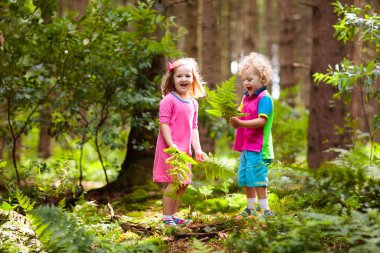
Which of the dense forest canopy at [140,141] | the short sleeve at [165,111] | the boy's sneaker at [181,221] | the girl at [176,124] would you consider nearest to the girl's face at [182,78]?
the girl at [176,124]

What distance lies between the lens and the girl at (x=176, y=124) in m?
5.08

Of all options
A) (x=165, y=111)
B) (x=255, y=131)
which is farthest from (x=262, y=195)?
(x=165, y=111)

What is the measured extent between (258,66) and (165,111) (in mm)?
1104

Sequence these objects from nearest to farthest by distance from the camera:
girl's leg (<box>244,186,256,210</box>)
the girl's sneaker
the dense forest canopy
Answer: the dense forest canopy → the girl's sneaker → girl's leg (<box>244,186,256,210</box>)

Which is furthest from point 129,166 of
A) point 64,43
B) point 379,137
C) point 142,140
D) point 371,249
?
point 379,137

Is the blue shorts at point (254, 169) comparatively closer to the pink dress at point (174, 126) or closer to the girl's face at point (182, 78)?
the pink dress at point (174, 126)

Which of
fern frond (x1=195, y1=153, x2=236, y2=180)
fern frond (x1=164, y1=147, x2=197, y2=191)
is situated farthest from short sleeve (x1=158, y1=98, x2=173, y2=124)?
fern frond (x1=195, y1=153, x2=236, y2=180)

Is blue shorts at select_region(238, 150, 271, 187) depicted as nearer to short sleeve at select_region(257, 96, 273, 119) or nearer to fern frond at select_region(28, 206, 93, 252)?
short sleeve at select_region(257, 96, 273, 119)

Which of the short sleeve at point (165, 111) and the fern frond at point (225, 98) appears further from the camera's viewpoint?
the short sleeve at point (165, 111)

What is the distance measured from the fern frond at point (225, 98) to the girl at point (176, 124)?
0.60m

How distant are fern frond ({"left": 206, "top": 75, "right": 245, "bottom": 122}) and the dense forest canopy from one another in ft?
0.04

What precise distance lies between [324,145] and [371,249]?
18.6ft

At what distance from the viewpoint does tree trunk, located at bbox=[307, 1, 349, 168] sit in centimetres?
799

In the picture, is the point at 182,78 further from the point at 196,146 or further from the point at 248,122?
the point at 248,122
